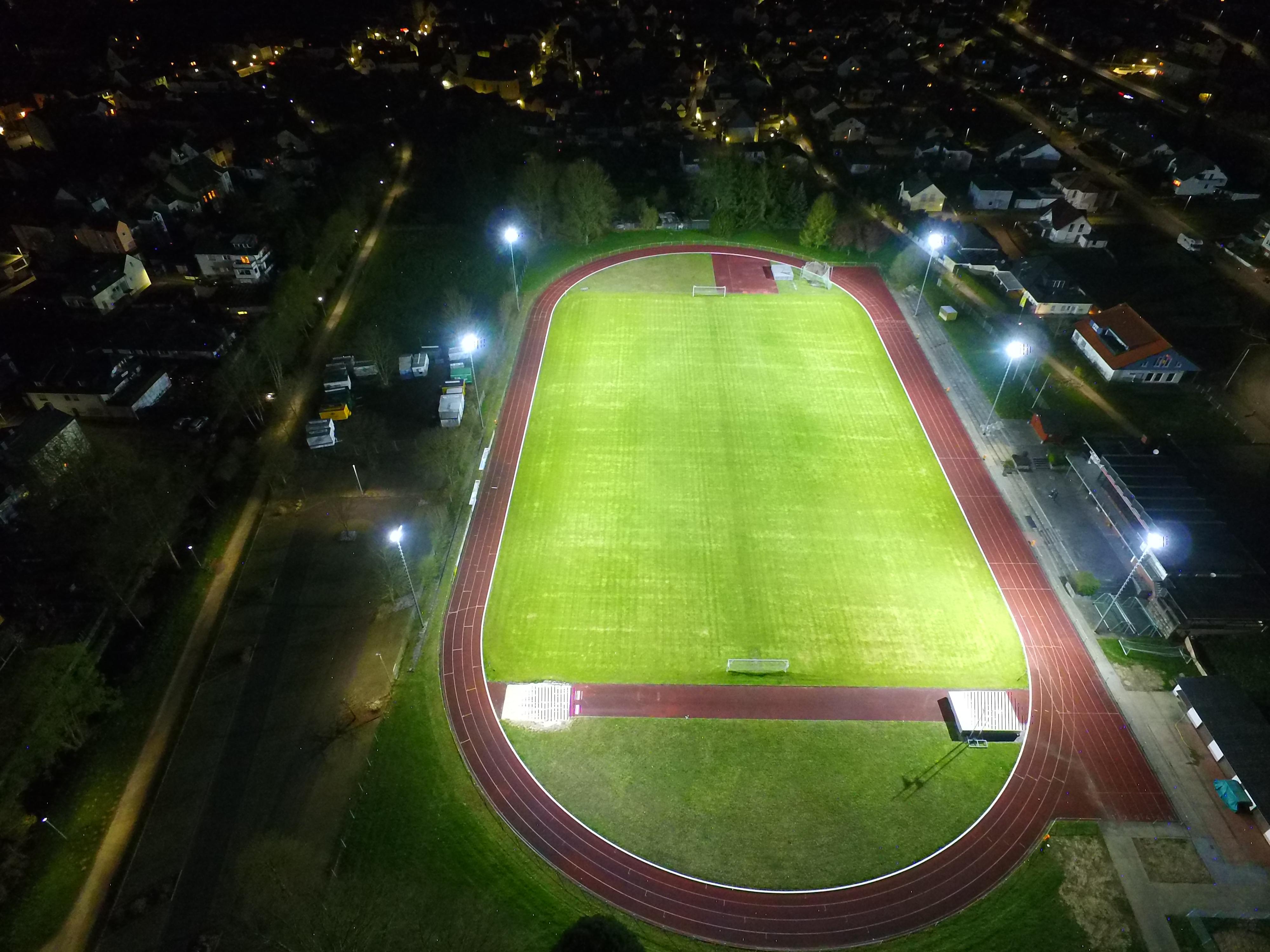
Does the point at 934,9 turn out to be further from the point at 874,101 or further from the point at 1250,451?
the point at 1250,451

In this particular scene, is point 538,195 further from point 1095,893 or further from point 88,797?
point 1095,893

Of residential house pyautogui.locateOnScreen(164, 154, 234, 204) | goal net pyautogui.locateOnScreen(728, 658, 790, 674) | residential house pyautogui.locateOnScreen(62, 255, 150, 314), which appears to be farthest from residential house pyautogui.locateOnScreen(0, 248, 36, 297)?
goal net pyautogui.locateOnScreen(728, 658, 790, 674)

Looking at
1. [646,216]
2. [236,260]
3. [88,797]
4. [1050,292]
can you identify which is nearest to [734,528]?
[88,797]

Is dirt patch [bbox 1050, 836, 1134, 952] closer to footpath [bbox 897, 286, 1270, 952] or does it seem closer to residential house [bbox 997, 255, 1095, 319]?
footpath [bbox 897, 286, 1270, 952]

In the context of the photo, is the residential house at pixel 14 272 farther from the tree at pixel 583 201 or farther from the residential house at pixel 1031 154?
the residential house at pixel 1031 154

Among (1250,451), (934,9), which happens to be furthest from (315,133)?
(934,9)
